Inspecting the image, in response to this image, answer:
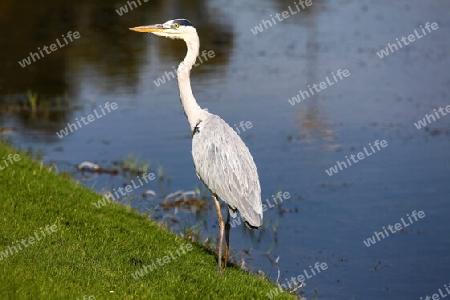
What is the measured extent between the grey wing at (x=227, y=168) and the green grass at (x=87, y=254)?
797 mm

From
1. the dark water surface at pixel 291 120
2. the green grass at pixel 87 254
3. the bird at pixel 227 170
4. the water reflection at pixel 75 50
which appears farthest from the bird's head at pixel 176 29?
the water reflection at pixel 75 50

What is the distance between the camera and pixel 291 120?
17.8 meters

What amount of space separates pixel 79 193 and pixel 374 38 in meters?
17.7

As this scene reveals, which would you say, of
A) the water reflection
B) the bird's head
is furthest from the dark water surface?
the bird's head

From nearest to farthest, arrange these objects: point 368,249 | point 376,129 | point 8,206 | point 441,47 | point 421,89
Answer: point 8,206 < point 368,249 < point 376,129 < point 421,89 < point 441,47

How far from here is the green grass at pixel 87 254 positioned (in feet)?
23.4

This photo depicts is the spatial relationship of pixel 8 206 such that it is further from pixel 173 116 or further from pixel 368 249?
pixel 173 116

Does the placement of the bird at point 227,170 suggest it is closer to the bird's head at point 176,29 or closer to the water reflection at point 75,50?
the bird's head at point 176,29

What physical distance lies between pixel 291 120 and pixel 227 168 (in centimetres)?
951

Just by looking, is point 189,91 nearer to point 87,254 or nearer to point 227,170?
point 227,170

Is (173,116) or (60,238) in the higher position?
(60,238)

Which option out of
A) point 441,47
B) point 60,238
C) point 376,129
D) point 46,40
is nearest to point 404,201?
point 376,129

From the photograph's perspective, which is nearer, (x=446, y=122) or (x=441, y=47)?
(x=446, y=122)

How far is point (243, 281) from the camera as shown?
26.5 feet
